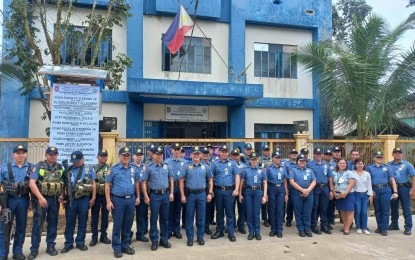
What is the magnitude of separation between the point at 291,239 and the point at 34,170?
453cm

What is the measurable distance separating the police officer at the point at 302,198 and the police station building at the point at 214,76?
220 inches

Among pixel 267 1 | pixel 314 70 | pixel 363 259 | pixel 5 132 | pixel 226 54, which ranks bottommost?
pixel 363 259

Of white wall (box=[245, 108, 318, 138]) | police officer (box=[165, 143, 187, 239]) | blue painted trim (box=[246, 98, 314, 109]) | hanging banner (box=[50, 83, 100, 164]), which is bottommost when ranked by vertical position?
police officer (box=[165, 143, 187, 239])

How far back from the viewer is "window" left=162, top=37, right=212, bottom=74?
43.7 feet

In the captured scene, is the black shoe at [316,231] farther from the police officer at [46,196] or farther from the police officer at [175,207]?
the police officer at [46,196]

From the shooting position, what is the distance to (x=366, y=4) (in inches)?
1120

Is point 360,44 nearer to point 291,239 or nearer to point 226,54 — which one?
point 226,54

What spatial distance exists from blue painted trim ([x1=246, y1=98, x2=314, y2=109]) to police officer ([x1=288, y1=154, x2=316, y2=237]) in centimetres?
728

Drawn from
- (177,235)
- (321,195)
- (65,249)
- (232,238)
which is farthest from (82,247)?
(321,195)

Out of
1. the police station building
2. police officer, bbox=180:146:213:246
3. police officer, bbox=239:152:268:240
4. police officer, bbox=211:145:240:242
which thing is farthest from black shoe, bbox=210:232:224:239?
the police station building

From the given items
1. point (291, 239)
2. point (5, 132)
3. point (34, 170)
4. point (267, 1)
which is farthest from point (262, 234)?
point (267, 1)

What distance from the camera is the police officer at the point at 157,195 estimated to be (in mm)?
5777

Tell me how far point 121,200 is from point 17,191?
1.49 meters

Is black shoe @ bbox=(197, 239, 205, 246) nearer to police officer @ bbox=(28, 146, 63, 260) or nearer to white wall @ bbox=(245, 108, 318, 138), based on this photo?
police officer @ bbox=(28, 146, 63, 260)
